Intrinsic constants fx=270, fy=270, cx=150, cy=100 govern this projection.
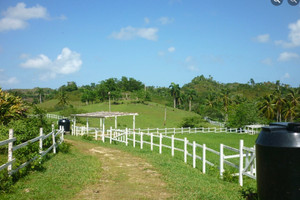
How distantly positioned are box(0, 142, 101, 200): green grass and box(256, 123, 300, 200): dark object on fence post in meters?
4.30

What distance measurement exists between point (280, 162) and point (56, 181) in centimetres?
584

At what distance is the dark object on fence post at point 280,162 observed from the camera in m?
4.25

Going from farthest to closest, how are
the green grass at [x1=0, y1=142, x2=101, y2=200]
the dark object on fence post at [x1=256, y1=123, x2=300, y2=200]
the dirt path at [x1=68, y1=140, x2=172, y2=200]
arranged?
the dirt path at [x1=68, y1=140, x2=172, y2=200] → the green grass at [x1=0, y1=142, x2=101, y2=200] → the dark object on fence post at [x1=256, y1=123, x2=300, y2=200]

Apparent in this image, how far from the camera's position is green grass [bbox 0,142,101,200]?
6289mm

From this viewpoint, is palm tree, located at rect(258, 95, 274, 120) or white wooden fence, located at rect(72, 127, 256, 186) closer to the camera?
white wooden fence, located at rect(72, 127, 256, 186)

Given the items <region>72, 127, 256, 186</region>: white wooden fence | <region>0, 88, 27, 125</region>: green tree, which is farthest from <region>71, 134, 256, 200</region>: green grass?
<region>0, 88, 27, 125</region>: green tree

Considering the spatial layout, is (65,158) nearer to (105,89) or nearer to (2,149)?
(2,149)

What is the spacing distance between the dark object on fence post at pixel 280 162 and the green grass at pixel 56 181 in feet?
14.1

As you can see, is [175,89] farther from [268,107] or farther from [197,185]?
[197,185]

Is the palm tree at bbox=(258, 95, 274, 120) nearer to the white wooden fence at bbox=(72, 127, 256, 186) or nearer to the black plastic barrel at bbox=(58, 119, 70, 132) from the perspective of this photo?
the white wooden fence at bbox=(72, 127, 256, 186)

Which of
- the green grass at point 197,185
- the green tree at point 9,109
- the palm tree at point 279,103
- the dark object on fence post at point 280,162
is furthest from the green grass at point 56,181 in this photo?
the palm tree at point 279,103

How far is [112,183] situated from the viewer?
7680 mm

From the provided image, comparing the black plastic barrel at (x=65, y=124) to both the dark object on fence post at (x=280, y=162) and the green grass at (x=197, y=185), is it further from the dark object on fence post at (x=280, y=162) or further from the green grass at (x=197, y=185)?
the dark object on fence post at (x=280, y=162)

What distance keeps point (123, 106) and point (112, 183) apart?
74.1 metres
